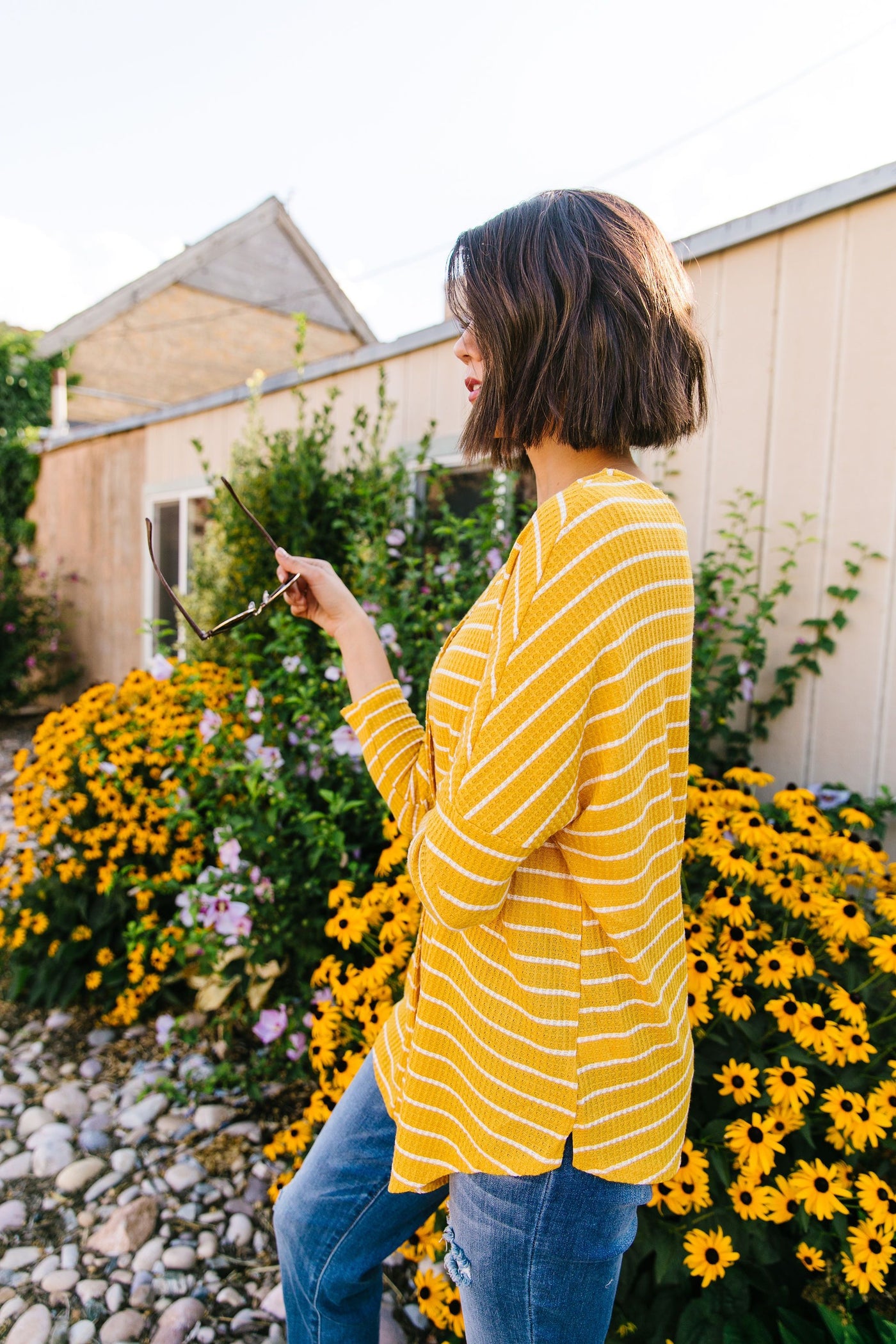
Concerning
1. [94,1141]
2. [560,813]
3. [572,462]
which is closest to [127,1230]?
[94,1141]

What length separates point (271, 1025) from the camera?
2.24m

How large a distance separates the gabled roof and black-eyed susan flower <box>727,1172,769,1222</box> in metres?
15.5

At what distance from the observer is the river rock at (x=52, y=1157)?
2.29 meters

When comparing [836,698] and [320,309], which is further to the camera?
[320,309]

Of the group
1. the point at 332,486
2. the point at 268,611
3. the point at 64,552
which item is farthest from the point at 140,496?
the point at 268,611

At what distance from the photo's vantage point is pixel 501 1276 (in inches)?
33.4

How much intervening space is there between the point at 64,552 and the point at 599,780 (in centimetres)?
920

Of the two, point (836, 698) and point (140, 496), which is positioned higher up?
point (140, 496)

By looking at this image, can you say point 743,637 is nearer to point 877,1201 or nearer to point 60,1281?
point 877,1201

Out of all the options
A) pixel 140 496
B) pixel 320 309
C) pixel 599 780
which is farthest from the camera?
pixel 320 309

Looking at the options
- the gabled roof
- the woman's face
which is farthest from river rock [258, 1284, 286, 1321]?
the gabled roof

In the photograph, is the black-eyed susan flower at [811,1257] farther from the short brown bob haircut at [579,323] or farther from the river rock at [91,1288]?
the river rock at [91,1288]

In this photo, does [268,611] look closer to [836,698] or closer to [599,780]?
[836,698]

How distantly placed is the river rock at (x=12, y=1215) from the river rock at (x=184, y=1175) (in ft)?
1.18
